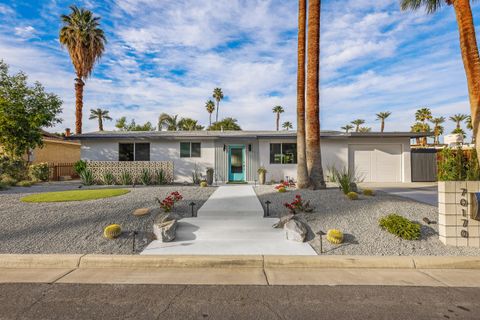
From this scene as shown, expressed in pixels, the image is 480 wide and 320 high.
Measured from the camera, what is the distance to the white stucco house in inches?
601

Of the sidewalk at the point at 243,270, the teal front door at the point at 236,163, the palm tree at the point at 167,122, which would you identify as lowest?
the sidewalk at the point at 243,270

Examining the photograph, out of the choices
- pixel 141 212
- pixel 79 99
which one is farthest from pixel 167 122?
pixel 141 212

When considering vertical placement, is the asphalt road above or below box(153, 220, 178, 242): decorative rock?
below

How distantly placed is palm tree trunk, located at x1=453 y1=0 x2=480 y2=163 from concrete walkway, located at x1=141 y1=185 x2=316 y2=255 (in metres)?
6.76

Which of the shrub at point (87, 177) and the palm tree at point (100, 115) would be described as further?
the palm tree at point (100, 115)

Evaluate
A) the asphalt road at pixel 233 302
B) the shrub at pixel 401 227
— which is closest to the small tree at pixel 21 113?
the asphalt road at pixel 233 302

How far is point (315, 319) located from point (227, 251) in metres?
2.28

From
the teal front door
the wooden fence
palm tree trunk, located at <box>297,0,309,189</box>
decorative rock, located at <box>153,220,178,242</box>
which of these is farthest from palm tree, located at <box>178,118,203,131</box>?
decorative rock, located at <box>153,220,178,242</box>

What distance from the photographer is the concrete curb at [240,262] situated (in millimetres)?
4590

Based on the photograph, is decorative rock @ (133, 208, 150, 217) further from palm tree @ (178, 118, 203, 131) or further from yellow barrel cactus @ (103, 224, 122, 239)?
palm tree @ (178, 118, 203, 131)

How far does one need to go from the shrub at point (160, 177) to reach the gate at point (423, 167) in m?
15.1

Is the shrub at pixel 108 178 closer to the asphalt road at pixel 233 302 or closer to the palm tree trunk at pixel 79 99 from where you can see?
the asphalt road at pixel 233 302

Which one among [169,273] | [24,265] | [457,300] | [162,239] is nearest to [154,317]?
[169,273]

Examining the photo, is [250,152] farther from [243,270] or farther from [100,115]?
[100,115]
